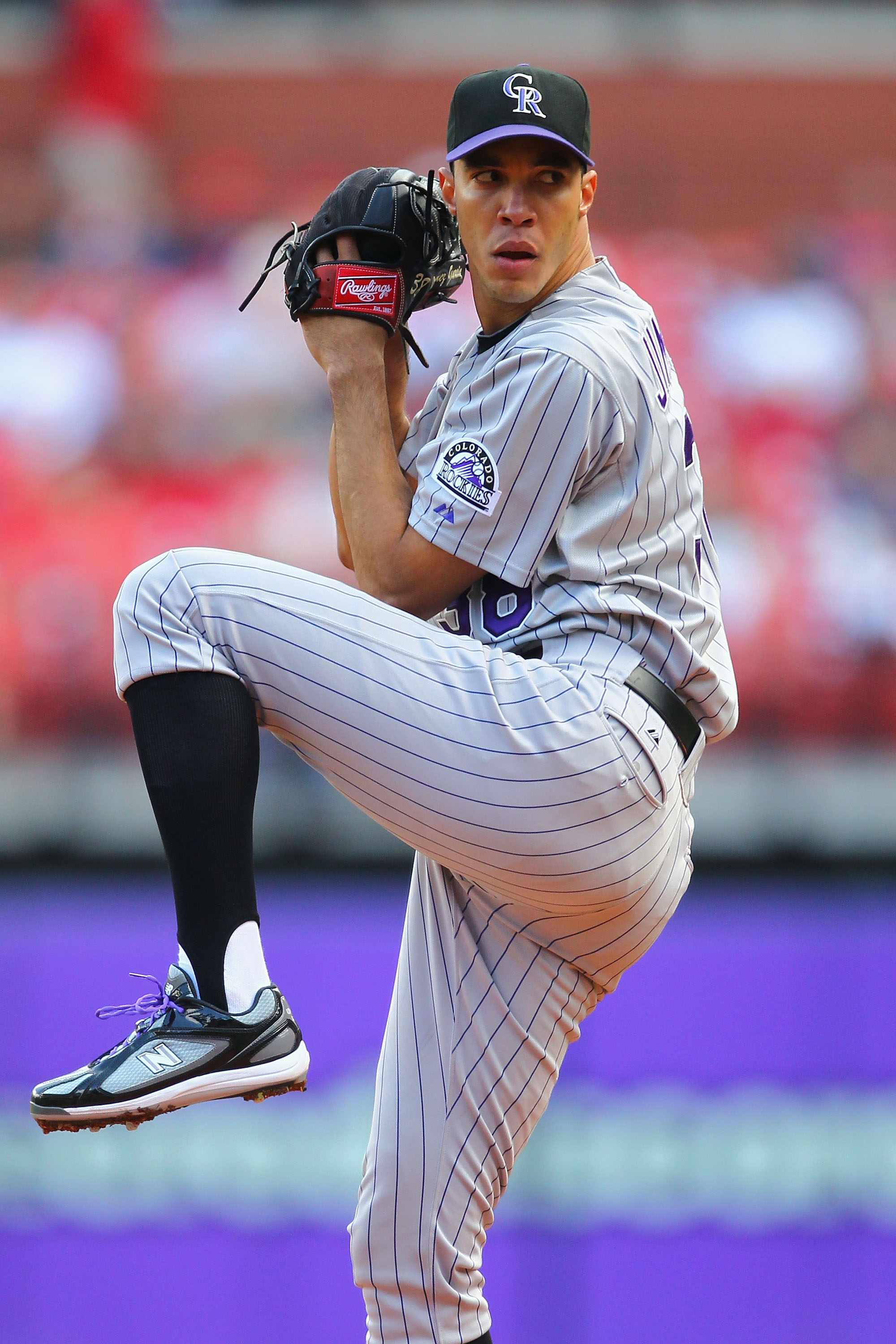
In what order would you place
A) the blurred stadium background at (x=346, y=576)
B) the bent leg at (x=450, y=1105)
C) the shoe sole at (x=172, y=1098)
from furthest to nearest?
the blurred stadium background at (x=346, y=576), the bent leg at (x=450, y=1105), the shoe sole at (x=172, y=1098)

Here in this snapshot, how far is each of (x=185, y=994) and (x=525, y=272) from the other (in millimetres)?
837

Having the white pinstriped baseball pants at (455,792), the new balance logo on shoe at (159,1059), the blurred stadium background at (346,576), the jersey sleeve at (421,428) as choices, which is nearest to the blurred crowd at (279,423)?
the blurred stadium background at (346,576)

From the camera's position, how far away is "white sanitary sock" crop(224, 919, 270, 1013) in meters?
A: 1.59

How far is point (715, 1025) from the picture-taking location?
3525 millimetres

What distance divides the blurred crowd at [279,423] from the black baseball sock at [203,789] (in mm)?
2530

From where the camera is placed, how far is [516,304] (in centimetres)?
175

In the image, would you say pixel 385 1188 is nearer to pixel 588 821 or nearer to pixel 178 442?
pixel 588 821

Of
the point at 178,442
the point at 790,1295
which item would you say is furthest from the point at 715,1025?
the point at 178,442

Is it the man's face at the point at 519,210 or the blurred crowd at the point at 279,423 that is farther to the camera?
the blurred crowd at the point at 279,423

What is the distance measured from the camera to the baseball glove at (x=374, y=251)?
1734 mm

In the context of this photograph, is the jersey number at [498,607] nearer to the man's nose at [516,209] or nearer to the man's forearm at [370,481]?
the man's forearm at [370,481]

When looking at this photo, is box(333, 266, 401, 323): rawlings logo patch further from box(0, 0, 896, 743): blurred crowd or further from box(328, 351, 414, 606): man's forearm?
box(0, 0, 896, 743): blurred crowd

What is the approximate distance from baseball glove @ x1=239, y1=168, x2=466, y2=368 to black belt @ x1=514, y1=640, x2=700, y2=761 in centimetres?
34

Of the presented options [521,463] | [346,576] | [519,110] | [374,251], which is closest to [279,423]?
[346,576]
